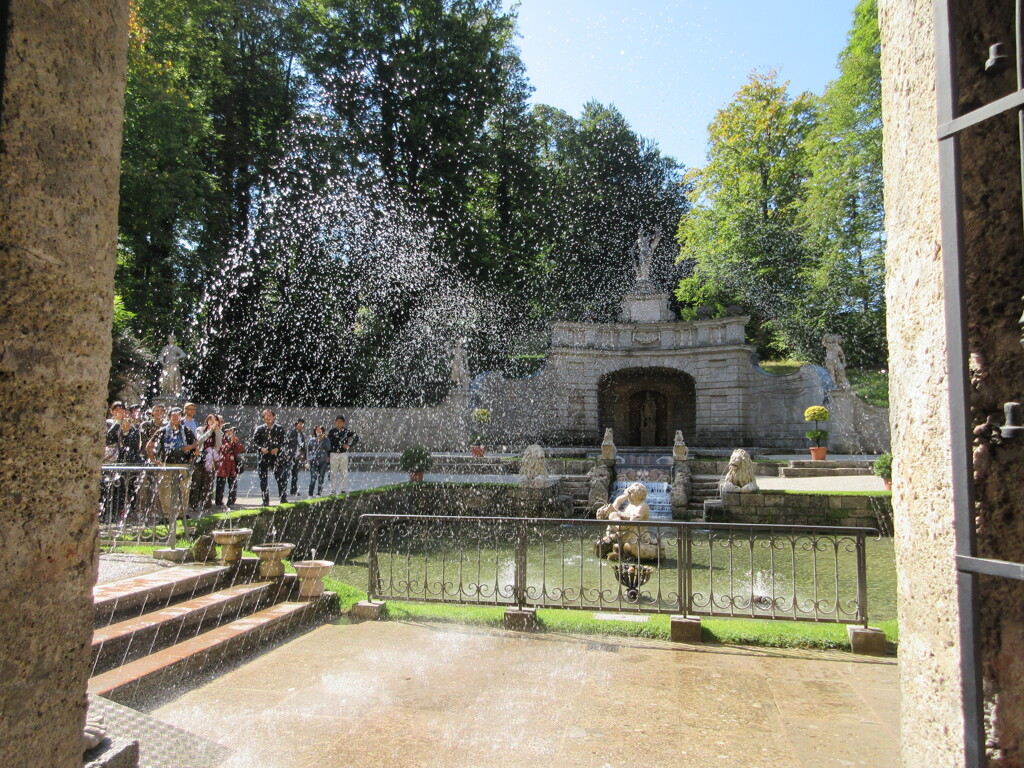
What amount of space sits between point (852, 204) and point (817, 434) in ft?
34.4

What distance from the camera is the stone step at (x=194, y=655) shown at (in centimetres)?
396

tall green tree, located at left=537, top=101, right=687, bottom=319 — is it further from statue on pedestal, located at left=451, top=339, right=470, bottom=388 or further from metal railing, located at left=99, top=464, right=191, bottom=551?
metal railing, located at left=99, top=464, right=191, bottom=551

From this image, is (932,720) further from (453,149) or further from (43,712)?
(453,149)

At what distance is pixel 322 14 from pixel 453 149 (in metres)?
7.82

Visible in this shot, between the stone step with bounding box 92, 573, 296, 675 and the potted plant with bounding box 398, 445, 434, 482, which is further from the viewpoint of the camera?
the potted plant with bounding box 398, 445, 434, 482

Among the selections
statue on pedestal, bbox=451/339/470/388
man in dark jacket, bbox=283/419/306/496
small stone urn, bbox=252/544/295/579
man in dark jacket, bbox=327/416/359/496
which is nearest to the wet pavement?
small stone urn, bbox=252/544/295/579

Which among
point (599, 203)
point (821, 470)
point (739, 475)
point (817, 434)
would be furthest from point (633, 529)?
point (599, 203)

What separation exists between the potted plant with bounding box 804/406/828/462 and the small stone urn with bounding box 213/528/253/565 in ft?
53.9

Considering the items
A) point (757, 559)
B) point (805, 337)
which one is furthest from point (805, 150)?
point (757, 559)

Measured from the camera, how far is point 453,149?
26062 millimetres

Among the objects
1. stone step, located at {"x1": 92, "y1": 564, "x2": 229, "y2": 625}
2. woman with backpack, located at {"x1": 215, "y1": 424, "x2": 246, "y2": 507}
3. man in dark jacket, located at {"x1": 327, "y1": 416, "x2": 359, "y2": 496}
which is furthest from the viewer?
man in dark jacket, located at {"x1": 327, "y1": 416, "x2": 359, "y2": 496}

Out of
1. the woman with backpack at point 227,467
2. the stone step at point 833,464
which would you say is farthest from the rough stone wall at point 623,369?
the woman with backpack at point 227,467

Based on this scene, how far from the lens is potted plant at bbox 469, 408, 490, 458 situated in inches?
825

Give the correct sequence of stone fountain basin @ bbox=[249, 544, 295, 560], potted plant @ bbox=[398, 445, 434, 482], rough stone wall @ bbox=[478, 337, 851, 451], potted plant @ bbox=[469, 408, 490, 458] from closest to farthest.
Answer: stone fountain basin @ bbox=[249, 544, 295, 560] → potted plant @ bbox=[398, 445, 434, 482] → potted plant @ bbox=[469, 408, 490, 458] → rough stone wall @ bbox=[478, 337, 851, 451]
